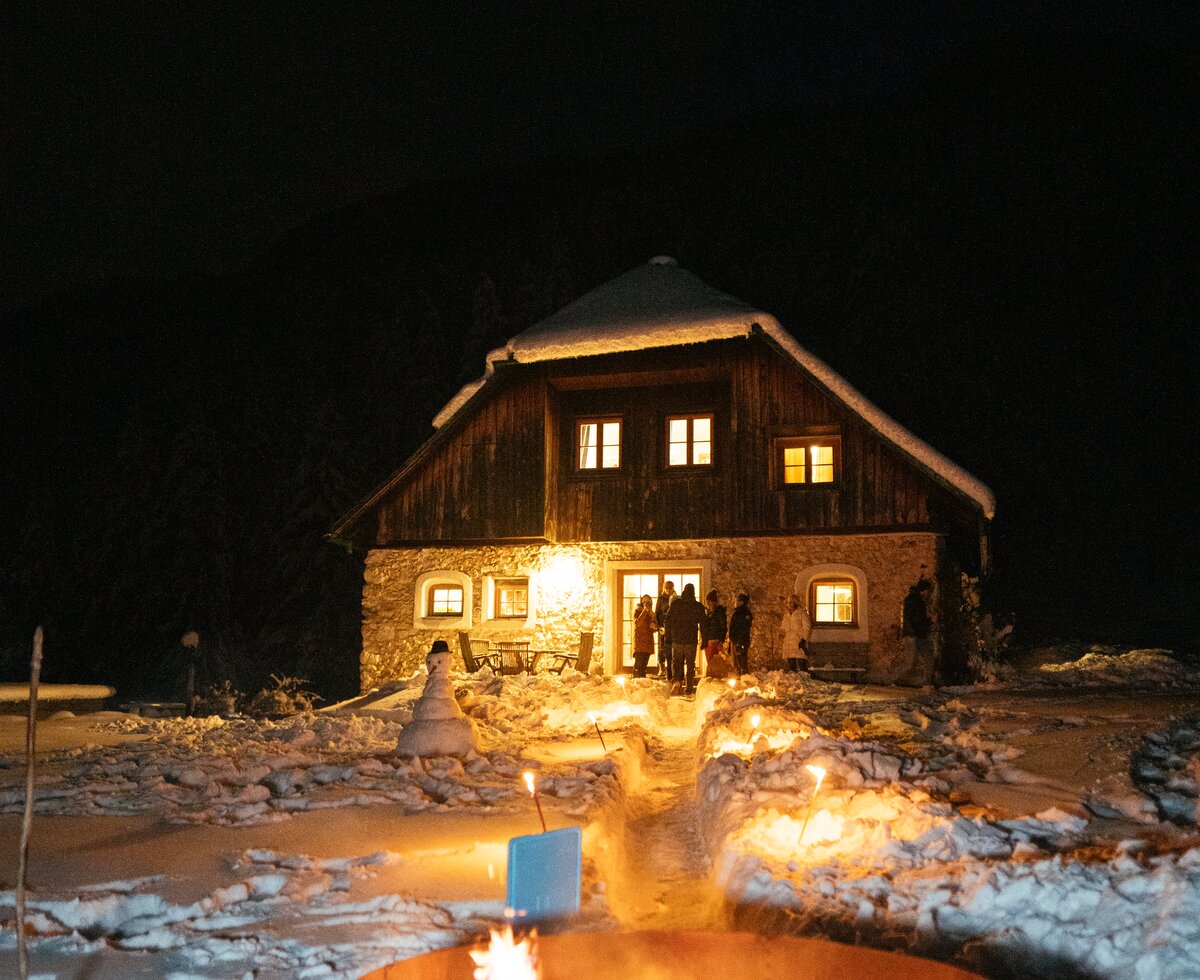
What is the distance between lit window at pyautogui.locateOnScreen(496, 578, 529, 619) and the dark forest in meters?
18.9

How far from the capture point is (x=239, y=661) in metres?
35.4

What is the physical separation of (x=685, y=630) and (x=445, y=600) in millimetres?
5823

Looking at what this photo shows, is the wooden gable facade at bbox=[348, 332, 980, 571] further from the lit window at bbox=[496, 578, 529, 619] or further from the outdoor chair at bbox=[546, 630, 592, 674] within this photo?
the outdoor chair at bbox=[546, 630, 592, 674]

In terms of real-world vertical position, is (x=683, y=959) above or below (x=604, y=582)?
below

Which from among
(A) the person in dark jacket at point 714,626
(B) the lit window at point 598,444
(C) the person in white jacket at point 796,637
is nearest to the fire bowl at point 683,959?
(A) the person in dark jacket at point 714,626

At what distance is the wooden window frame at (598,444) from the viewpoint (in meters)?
17.3

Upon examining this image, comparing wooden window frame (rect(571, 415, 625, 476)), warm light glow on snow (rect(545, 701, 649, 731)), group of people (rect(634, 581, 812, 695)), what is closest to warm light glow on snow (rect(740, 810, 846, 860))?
warm light glow on snow (rect(545, 701, 649, 731))

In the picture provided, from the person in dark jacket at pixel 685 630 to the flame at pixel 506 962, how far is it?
35.7ft

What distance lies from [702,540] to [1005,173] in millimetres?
45628

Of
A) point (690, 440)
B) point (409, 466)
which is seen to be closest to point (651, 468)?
point (690, 440)

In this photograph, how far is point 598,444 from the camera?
17.5m

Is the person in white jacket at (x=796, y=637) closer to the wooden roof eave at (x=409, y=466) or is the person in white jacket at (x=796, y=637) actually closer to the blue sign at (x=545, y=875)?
the wooden roof eave at (x=409, y=466)

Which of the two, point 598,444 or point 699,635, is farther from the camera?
point 598,444

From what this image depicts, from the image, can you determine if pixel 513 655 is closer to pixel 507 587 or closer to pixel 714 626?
pixel 507 587
